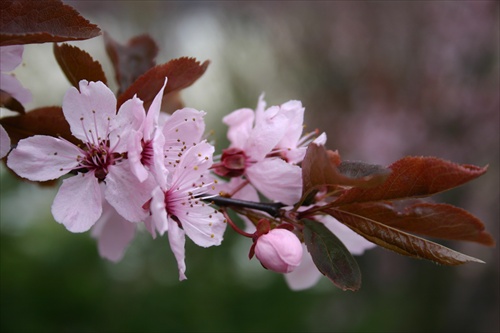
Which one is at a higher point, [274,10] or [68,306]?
[274,10]

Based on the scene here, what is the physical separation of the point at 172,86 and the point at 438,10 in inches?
127

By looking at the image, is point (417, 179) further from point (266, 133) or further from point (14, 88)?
point (14, 88)

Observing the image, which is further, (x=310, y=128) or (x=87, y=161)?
(x=310, y=128)

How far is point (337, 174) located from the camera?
0.48 m

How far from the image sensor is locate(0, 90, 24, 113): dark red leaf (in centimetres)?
56

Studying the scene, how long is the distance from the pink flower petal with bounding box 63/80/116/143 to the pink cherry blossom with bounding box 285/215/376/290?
270mm

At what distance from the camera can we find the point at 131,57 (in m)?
0.77

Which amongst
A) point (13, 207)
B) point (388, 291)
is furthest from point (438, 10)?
point (13, 207)

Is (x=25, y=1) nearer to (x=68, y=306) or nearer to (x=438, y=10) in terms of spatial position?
(x=68, y=306)

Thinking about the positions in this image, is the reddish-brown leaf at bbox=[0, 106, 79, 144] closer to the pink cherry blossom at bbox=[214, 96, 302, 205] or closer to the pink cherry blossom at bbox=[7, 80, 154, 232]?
the pink cherry blossom at bbox=[7, 80, 154, 232]

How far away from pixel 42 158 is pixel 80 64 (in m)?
0.11

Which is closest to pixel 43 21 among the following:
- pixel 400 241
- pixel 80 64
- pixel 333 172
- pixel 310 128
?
pixel 80 64

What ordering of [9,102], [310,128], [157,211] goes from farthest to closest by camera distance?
[310,128], [9,102], [157,211]

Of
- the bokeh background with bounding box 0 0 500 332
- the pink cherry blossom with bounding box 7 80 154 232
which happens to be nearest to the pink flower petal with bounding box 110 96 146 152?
the pink cherry blossom with bounding box 7 80 154 232
